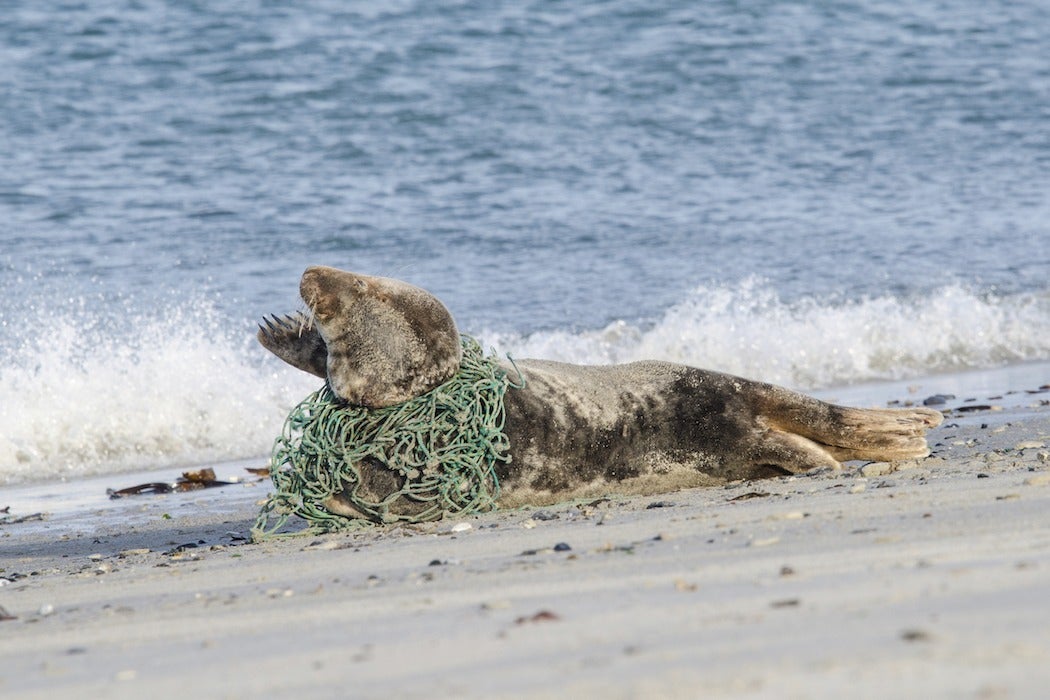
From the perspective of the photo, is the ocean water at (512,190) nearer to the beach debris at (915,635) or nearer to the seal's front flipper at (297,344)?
the seal's front flipper at (297,344)

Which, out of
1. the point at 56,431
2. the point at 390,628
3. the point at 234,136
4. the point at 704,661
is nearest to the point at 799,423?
the point at 390,628

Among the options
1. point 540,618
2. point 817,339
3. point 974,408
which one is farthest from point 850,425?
point 817,339

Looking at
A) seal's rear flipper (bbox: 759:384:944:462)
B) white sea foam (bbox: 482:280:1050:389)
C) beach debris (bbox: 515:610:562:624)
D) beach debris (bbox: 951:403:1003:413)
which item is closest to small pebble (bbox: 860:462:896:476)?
seal's rear flipper (bbox: 759:384:944:462)

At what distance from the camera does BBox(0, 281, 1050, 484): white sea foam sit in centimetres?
775

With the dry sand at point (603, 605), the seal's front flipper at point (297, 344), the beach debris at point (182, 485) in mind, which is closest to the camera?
the dry sand at point (603, 605)

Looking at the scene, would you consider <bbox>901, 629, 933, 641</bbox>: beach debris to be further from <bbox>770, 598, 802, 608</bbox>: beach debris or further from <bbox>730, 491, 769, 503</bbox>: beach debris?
<bbox>730, 491, 769, 503</bbox>: beach debris

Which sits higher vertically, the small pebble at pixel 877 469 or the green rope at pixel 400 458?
the green rope at pixel 400 458

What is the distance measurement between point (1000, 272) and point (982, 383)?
Answer: 331 cm

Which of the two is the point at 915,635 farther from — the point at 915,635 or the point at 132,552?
the point at 132,552

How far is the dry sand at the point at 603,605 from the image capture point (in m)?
2.02

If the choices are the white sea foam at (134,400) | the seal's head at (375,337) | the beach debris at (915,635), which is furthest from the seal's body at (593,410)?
the white sea foam at (134,400)

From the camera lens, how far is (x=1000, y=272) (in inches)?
455

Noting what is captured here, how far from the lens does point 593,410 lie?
4.86 m

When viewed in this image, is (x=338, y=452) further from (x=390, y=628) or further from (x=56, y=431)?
(x=56, y=431)
